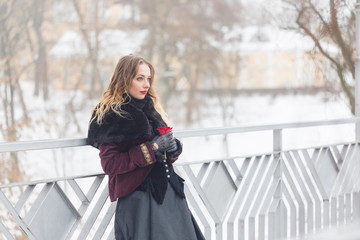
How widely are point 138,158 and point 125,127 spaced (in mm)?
162

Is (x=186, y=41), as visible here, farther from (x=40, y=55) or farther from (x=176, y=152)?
(x=176, y=152)

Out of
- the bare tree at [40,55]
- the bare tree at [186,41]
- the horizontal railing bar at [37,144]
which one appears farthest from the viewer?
the bare tree at [186,41]

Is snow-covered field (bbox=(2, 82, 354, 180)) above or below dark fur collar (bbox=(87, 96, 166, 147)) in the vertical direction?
below

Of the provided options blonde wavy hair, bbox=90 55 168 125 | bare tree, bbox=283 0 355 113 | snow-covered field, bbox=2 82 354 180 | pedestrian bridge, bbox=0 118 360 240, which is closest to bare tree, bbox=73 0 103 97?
snow-covered field, bbox=2 82 354 180

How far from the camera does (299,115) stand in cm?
2428

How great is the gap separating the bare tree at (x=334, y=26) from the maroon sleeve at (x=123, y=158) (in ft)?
11.4

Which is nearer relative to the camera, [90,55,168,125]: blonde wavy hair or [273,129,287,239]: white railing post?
[90,55,168,125]: blonde wavy hair

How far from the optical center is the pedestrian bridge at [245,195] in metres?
2.85

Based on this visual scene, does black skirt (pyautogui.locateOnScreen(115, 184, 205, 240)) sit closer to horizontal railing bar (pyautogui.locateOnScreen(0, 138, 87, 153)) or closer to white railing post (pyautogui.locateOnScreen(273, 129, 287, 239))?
horizontal railing bar (pyautogui.locateOnScreen(0, 138, 87, 153))

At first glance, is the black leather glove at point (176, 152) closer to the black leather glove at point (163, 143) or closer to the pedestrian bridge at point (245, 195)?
the black leather glove at point (163, 143)

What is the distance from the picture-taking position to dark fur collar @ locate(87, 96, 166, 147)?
271 centimetres

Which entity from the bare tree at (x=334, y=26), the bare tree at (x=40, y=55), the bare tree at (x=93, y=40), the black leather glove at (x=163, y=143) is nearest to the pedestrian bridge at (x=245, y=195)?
the black leather glove at (x=163, y=143)

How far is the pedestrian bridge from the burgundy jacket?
202 mm

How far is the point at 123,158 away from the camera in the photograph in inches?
106
